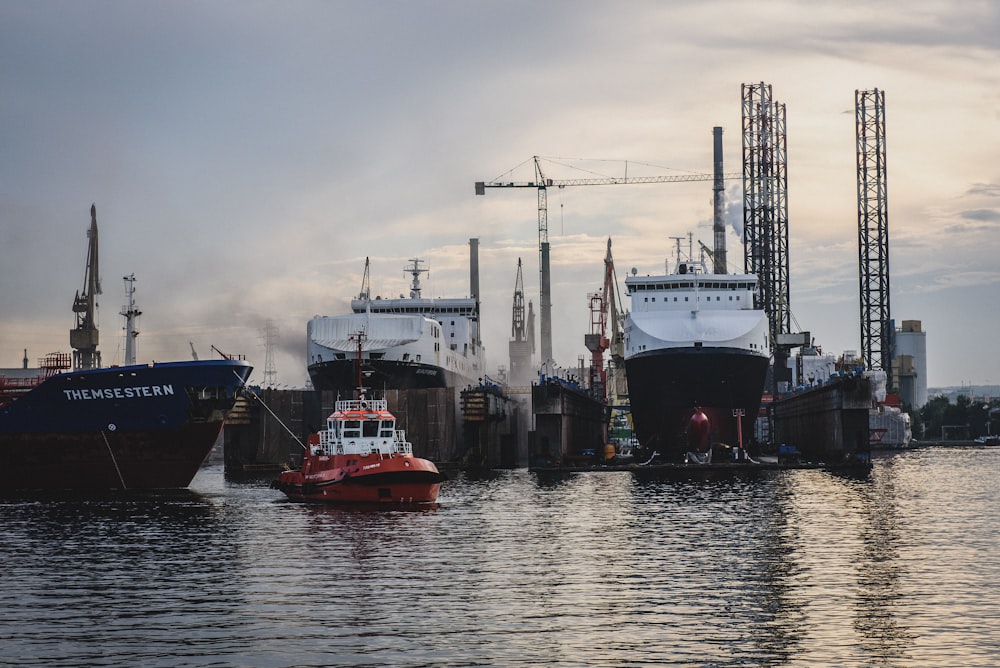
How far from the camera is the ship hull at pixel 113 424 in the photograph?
65438 millimetres

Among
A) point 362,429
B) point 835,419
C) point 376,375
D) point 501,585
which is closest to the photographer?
point 501,585

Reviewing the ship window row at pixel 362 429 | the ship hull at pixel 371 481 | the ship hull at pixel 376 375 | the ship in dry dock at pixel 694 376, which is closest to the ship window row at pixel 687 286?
the ship in dry dock at pixel 694 376

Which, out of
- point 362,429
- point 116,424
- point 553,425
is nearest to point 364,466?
point 362,429

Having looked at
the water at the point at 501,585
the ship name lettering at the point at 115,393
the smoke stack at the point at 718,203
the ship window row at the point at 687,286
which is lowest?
the water at the point at 501,585

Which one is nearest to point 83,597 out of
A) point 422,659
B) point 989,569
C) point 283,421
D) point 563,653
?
point 422,659

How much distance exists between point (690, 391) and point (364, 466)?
4232 cm

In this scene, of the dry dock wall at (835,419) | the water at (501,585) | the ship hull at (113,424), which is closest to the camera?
the water at (501,585)

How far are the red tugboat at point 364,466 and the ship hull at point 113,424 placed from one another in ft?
35.9

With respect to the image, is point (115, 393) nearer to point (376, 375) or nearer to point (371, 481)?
point (371, 481)

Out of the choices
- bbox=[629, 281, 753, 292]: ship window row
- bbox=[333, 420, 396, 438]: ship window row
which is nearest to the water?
bbox=[333, 420, 396, 438]: ship window row

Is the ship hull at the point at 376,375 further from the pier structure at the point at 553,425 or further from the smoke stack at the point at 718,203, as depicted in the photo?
the smoke stack at the point at 718,203

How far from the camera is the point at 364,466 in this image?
54.8 metres

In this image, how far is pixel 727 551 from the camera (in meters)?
40.5

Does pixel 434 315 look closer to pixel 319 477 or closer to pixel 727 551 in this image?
pixel 319 477
